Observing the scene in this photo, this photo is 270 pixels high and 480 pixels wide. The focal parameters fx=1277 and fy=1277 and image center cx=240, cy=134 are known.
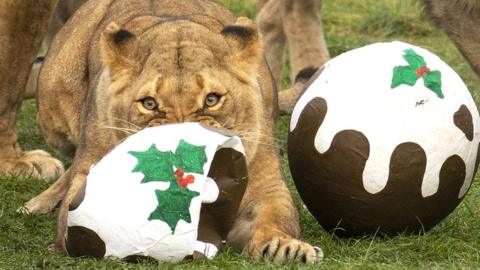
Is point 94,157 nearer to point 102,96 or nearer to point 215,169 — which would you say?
point 102,96

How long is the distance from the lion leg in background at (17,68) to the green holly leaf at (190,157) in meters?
2.25

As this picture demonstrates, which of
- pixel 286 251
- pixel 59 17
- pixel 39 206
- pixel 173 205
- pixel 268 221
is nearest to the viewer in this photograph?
pixel 173 205

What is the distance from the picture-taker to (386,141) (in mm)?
4008

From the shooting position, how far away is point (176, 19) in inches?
172

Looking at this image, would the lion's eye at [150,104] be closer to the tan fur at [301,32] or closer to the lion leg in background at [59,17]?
the lion leg in background at [59,17]

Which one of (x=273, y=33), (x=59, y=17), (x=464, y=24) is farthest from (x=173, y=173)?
(x=273, y=33)

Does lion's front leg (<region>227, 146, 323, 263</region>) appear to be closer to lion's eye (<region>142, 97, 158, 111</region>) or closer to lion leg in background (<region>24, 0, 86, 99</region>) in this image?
lion's eye (<region>142, 97, 158, 111</region>)

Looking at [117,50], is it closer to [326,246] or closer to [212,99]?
[212,99]

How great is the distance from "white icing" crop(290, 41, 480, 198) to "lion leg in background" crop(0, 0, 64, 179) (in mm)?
1994

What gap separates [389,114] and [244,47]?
0.51m

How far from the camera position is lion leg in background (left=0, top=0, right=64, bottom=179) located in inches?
226

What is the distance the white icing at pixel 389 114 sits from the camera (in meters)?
4.01

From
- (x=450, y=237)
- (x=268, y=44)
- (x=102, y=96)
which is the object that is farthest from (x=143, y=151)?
(x=268, y=44)

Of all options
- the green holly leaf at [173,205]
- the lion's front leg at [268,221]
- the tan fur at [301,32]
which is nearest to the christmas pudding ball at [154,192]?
the green holly leaf at [173,205]
